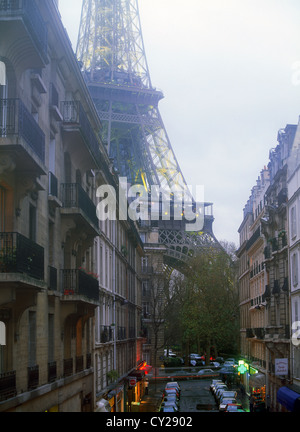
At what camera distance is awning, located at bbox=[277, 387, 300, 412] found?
3011 centimetres

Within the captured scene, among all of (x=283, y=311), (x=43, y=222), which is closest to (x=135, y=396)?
(x=283, y=311)

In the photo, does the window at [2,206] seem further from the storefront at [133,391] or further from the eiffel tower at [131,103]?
the eiffel tower at [131,103]

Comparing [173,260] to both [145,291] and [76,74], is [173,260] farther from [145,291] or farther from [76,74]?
[76,74]

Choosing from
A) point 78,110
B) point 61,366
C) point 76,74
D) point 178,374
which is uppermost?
point 76,74

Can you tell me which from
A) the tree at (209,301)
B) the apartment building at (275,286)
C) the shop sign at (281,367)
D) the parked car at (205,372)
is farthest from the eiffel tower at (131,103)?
the shop sign at (281,367)

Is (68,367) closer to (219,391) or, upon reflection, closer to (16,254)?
(16,254)

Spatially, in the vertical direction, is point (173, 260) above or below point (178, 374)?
above

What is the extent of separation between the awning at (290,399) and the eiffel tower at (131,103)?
169 feet

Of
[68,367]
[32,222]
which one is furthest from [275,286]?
[32,222]

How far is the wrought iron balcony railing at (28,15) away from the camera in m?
12.5

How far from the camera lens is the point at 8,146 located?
12367 mm

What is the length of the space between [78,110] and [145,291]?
58.9 m

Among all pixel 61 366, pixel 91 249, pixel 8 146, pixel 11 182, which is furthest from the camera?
pixel 91 249

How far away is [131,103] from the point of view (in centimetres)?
8200
